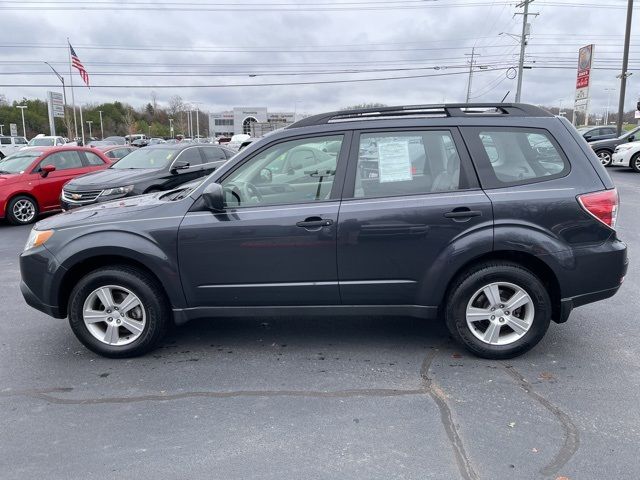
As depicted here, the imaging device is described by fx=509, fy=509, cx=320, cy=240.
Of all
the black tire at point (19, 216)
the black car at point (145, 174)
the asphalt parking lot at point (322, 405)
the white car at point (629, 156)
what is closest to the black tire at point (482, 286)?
the asphalt parking lot at point (322, 405)

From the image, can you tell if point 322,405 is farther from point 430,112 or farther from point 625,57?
point 625,57

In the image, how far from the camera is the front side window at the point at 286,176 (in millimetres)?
3871

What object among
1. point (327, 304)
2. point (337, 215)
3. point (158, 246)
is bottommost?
point (327, 304)

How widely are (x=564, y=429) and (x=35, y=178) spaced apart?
10.9 m

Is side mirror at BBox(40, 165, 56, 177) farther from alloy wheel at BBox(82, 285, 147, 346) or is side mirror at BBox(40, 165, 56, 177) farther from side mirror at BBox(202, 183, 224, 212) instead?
side mirror at BBox(202, 183, 224, 212)

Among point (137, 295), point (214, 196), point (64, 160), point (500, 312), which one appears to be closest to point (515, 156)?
point (500, 312)

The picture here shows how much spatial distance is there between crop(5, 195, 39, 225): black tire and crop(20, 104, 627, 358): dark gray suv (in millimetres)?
7453

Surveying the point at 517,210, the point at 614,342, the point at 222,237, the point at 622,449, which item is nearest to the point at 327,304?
the point at 222,237

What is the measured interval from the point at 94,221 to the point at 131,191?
5.51 m

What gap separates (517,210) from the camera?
12.1 feet

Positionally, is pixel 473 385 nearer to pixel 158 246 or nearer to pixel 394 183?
pixel 394 183

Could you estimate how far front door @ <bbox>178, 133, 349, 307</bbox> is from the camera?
3752 millimetres

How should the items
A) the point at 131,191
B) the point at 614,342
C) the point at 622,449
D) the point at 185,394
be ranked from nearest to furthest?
the point at 622,449
the point at 185,394
the point at 614,342
the point at 131,191

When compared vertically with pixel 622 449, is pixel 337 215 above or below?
above
